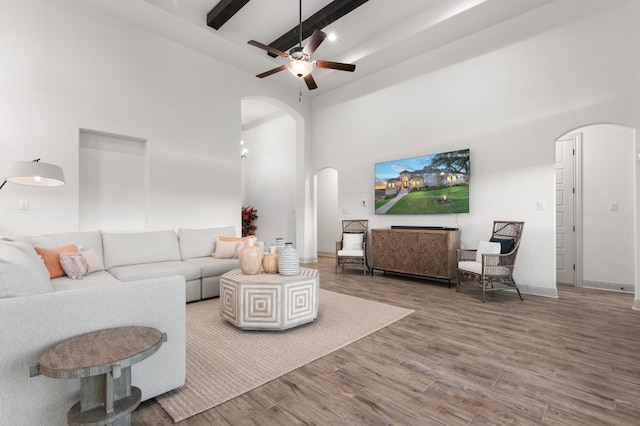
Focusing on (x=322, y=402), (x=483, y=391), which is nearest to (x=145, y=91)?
(x=322, y=402)

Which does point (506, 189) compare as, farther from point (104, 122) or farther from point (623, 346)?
point (104, 122)

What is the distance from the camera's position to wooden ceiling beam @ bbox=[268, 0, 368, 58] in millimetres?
4312

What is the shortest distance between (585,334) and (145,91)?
6347 mm

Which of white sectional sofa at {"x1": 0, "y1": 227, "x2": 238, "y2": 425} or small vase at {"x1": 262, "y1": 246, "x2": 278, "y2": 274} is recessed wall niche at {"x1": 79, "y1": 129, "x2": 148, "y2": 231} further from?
white sectional sofa at {"x1": 0, "y1": 227, "x2": 238, "y2": 425}

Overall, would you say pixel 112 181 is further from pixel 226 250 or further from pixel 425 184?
pixel 425 184

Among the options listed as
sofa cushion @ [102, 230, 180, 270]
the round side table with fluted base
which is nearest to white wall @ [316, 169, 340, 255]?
sofa cushion @ [102, 230, 180, 270]

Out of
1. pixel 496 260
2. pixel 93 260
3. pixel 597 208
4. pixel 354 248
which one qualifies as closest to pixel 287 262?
pixel 93 260

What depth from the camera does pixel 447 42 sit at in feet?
16.3

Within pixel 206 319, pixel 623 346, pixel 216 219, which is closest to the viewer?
pixel 623 346

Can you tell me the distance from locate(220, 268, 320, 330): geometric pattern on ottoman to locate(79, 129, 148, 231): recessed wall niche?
2887 millimetres

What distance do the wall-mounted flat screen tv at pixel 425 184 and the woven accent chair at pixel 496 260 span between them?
0.70 m

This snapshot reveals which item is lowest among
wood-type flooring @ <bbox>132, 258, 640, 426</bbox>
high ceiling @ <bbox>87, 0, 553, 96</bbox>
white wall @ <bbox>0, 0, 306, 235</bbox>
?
wood-type flooring @ <bbox>132, 258, 640, 426</bbox>

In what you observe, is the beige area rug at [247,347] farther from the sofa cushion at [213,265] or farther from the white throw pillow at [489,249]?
the white throw pillow at [489,249]

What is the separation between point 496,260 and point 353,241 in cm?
258
